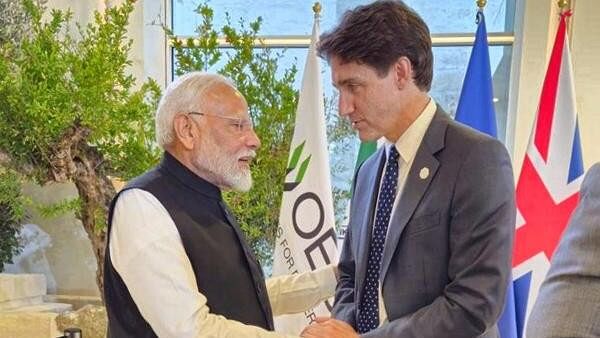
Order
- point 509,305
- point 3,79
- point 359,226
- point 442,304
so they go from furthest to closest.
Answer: point 509,305 → point 3,79 → point 359,226 → point 442,304

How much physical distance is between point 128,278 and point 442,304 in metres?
0.68

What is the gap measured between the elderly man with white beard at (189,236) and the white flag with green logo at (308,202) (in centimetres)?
85

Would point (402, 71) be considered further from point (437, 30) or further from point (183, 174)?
point (437, 30)

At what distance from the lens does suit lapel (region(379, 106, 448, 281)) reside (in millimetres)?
1140

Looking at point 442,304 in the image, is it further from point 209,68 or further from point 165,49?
point 165,49

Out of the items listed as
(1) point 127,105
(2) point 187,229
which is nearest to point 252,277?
(2) point 187,229

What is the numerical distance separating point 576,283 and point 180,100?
1.06m

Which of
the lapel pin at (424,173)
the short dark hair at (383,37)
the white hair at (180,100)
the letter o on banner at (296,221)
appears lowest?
the letter o on banner at (296,221)

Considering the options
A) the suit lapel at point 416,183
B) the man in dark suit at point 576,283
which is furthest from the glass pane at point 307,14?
the man in dark suit at point 576,283

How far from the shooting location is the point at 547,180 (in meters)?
2.25

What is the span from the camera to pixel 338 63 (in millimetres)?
1224

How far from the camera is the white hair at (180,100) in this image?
1.36 metres

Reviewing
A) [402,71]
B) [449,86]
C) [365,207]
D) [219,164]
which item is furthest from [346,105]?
[449,86]

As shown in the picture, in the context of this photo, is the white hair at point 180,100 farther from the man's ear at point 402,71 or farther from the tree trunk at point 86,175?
the tree trunk at point 86,175
